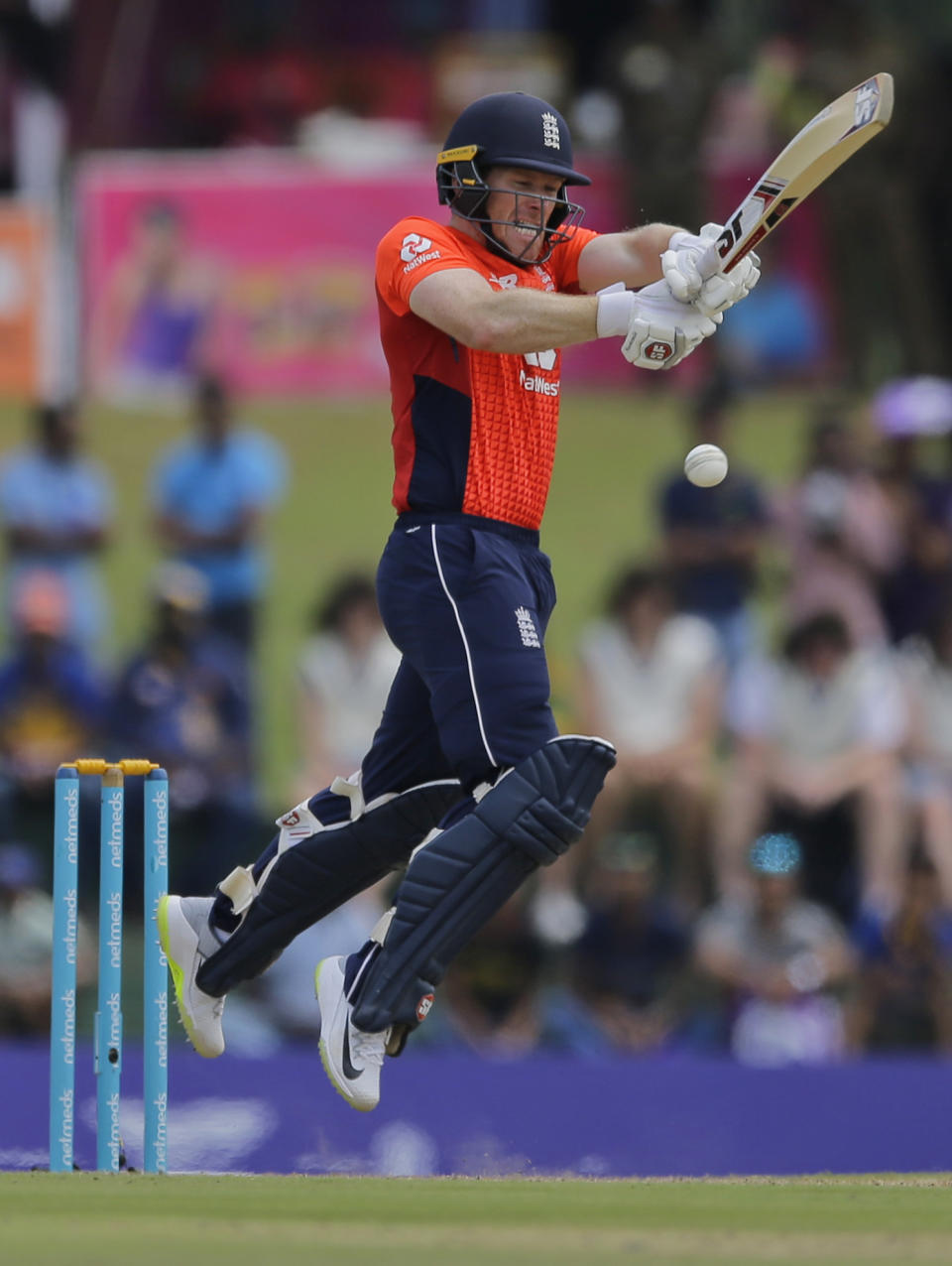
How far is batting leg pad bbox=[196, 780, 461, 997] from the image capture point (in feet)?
16.1

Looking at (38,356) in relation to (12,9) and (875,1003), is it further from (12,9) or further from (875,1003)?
(875,1003)

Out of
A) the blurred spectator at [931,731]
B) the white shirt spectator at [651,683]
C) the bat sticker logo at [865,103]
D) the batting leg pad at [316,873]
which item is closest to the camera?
the bat sticker logo at [865,103]

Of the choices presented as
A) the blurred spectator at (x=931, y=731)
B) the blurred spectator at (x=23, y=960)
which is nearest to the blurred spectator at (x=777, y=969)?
the blurred spectator at (x=931, y=731)

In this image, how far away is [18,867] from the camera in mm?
7902

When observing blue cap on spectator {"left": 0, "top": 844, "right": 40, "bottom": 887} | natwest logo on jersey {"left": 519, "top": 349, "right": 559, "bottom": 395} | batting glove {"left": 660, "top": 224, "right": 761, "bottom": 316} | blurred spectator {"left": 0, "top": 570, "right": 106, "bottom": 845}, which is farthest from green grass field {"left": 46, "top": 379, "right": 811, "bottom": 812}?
batting glove {"left": 660, "top": 224, "right": 761, "bottom": 316}

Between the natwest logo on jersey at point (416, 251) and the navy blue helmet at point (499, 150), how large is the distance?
0.66 ft

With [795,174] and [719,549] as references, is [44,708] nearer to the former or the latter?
[719,549]

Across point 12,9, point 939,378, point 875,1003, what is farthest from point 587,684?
point 12,9

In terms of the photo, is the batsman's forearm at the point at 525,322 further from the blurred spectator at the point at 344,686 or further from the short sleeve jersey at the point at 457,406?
the blurred spectator at the point at 344,686

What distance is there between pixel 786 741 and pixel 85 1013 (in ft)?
8.76

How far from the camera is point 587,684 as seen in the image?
28.2ft

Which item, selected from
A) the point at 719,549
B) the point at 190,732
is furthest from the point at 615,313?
the point at 719,549

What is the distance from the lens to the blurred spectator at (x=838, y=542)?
9.01 meters

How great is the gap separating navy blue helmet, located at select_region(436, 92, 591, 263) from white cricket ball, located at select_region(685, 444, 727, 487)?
0.56 meters
